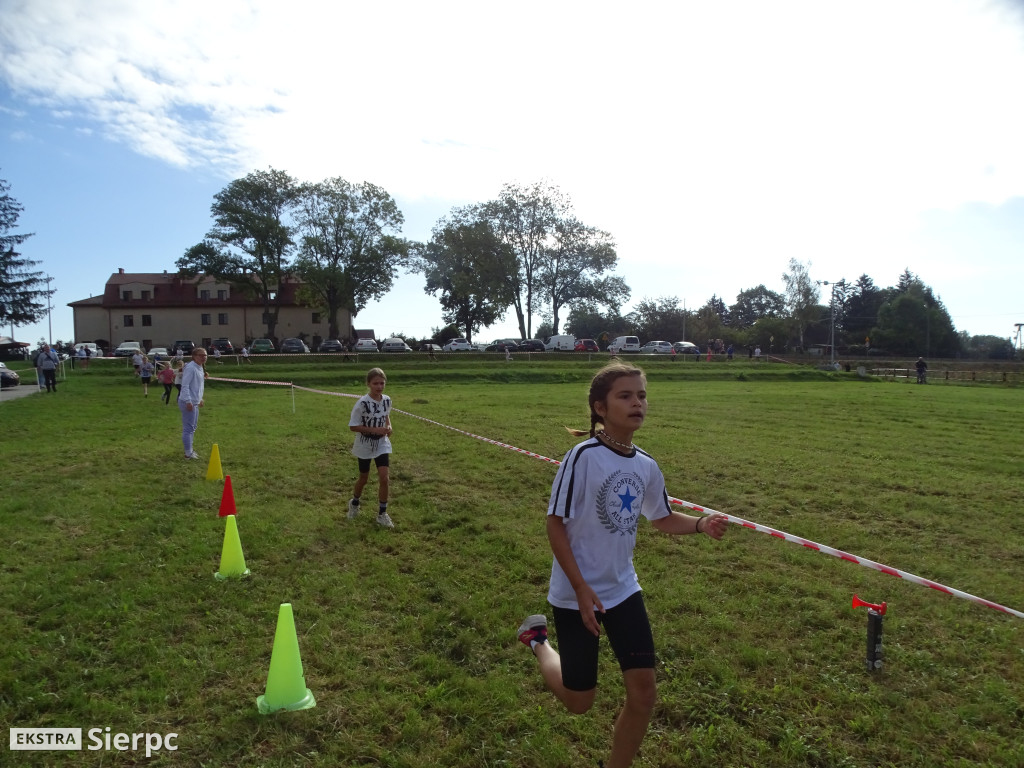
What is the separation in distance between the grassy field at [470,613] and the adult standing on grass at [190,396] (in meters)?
0.46

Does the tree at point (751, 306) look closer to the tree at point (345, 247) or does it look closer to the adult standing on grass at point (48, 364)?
the tree at point (345, 247)

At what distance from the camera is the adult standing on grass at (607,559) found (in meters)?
2.86

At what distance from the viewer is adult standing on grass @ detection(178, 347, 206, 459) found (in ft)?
36.1

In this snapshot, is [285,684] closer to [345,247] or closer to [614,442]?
[614,442]

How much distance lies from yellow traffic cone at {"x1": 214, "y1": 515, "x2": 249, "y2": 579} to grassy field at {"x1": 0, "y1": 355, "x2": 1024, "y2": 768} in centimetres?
13

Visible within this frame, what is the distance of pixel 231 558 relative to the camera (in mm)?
5754

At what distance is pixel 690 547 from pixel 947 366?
205 ft

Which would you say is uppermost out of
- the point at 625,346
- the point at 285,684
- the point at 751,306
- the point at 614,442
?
the point at 751,306

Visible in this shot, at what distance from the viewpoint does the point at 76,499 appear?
8.23 metres

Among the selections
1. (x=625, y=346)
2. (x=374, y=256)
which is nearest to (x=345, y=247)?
(x=374, y=256)

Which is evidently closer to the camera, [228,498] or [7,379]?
[228,498]

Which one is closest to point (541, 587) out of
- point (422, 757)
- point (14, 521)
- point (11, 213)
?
point (422, 757)

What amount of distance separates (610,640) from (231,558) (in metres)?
4.08
